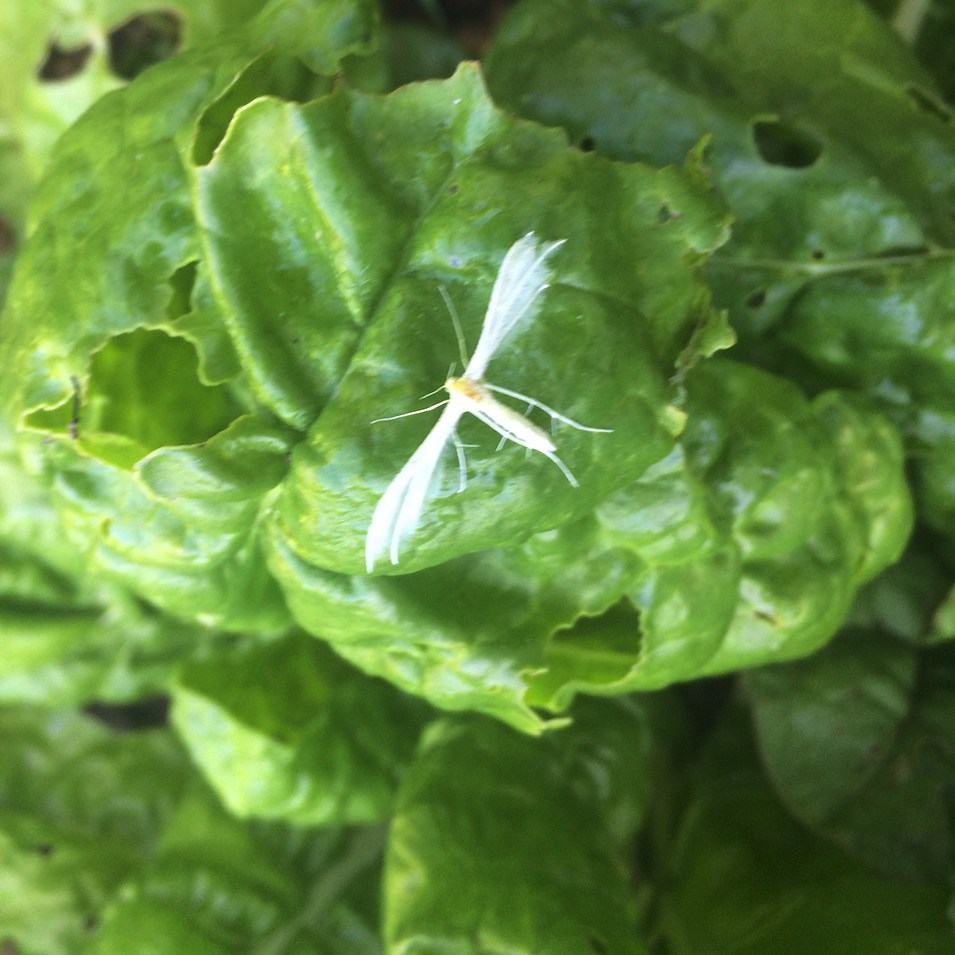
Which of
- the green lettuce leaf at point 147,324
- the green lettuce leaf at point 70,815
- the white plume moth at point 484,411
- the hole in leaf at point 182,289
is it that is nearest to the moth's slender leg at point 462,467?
the white plume moth at point 484,411

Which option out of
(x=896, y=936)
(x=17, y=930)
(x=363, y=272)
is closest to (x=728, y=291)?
(x=363, y=272)

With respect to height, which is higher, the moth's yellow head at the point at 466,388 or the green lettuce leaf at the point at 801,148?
the moth's yellow head at the point at 466,388

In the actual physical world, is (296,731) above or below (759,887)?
above

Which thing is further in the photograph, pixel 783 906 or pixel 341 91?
pixel 783 906

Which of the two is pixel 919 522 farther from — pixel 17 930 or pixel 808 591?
pixel 17 930

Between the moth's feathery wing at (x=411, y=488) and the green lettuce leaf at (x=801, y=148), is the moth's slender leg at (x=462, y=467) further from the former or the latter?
the green lettuce leaf at (x=801, y=148)

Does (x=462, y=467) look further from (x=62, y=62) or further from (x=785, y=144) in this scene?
(x=62, y=62)

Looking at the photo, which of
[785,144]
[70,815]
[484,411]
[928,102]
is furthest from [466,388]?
[70,815]
